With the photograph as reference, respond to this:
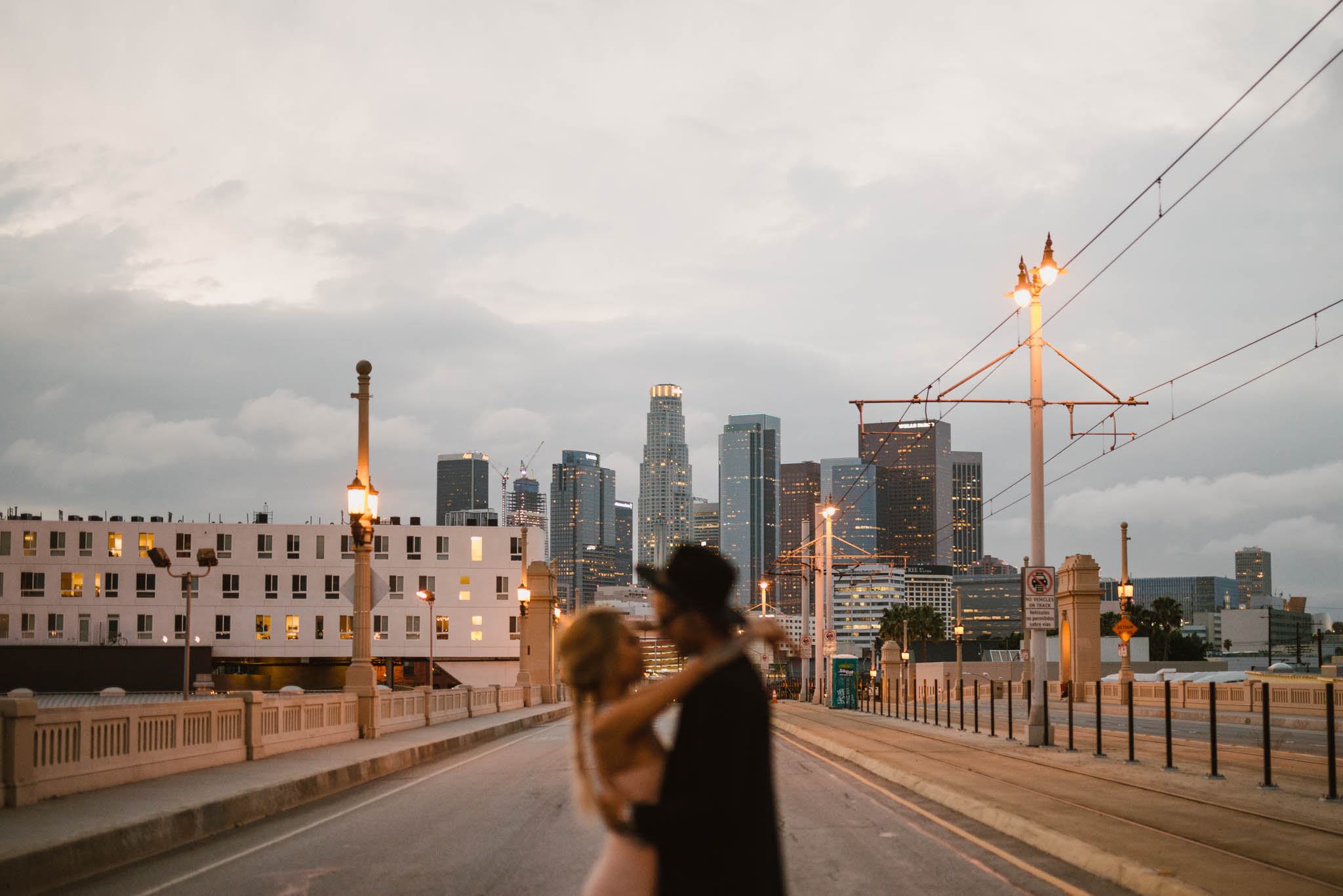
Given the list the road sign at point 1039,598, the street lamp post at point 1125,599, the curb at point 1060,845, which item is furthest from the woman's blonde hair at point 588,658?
the street lamp post at point 1125,599

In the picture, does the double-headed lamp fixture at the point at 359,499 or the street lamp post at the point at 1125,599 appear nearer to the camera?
the double-headed lamp fixture at the point at 359,499

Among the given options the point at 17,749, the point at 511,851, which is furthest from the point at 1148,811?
the point at 17,749

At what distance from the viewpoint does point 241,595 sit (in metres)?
94.9

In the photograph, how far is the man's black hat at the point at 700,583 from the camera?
11.0 feet

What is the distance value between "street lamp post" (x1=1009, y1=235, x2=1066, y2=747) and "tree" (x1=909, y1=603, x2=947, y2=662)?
86472mm

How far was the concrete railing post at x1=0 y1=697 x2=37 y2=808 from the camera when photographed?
40.3 feet

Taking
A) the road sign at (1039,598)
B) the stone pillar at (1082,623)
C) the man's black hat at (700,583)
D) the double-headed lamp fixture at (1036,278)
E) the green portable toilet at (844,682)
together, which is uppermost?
the double-headed lamp fixture at (1036,278)

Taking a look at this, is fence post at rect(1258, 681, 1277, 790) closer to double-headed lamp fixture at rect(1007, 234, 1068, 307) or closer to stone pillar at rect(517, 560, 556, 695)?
double-headed lamp fixture at rect(1007, 234, 1068, 307)

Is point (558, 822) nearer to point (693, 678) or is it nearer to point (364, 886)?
point (364, 886)

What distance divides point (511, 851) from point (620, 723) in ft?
27.6

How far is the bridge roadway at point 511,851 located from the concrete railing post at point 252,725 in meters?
3.49

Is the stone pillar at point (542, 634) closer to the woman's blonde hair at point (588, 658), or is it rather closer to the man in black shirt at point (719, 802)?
the woman's blonde hair at point (588, 658)

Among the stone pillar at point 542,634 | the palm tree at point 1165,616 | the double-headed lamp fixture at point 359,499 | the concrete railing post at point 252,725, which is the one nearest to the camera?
the concrete railing post at point 252,725

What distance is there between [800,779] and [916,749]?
617 cm
